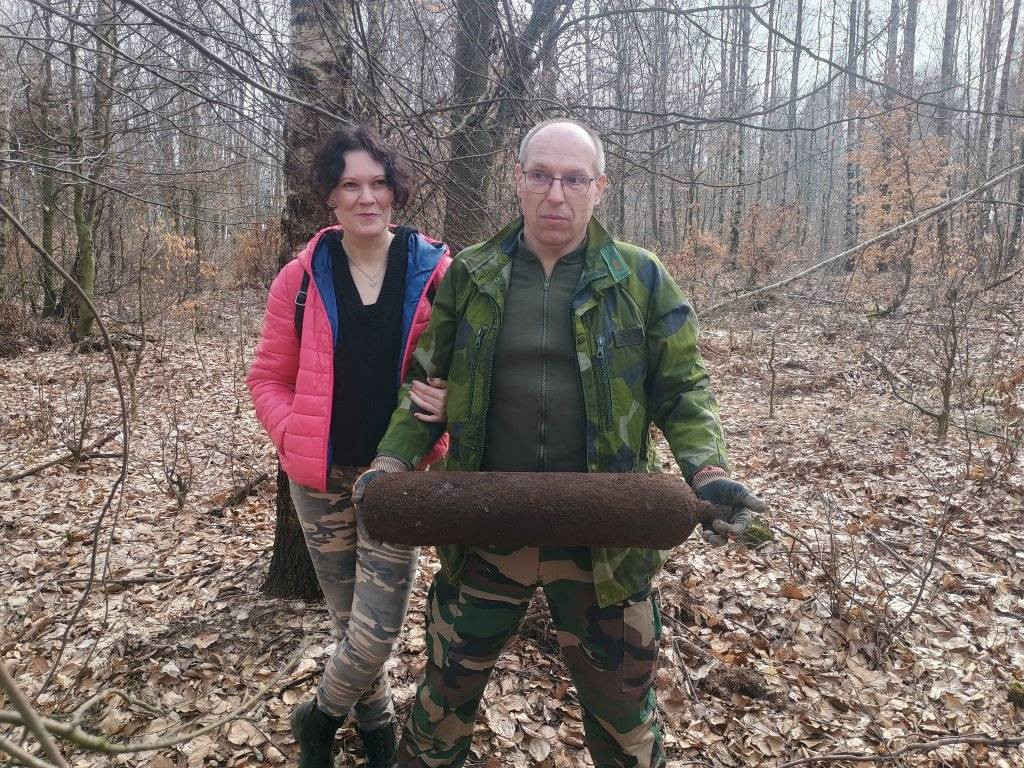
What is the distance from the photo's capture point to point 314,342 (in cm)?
210

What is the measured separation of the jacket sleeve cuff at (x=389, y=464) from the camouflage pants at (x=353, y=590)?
0.27m

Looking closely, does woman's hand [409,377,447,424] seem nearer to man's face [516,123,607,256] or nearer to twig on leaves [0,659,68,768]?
man's face [516,123,607,256]

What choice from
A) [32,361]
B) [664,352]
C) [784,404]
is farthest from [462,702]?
[32,361]

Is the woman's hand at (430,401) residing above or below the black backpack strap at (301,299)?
below

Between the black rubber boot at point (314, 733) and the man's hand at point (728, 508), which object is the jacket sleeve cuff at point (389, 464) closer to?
the man's hand at point (728, 508)

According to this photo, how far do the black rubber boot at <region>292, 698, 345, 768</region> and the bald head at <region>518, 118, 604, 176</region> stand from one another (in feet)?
6.51

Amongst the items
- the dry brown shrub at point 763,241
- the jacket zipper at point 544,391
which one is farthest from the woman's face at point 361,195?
the dry brown shrub at point 763,241

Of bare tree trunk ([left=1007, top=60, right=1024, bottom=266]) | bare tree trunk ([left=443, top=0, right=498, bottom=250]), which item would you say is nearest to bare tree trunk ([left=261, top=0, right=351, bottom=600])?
bare tree trunk ([left=443, top=0, right=498, bottom=250])

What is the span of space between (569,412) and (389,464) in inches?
22.2

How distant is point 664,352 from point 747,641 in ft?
7.10

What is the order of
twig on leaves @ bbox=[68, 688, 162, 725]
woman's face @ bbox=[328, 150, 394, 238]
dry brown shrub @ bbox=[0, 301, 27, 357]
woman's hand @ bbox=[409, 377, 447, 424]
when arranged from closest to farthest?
1. twig on leaves @ bbox=[68, 688, 162, 725]
2. woman's hand @ bbox=[409, 377, 447, 424]
3. woman's face @ bbox=[328, 150, 394, 238]
4. dry brown shrub @ bbox=[0, 301, 27, 357]

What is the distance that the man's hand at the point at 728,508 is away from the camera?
5.19ft

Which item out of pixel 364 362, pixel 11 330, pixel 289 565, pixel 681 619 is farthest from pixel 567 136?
pixel 11 330

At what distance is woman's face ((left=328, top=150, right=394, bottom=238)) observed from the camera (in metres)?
2.06
